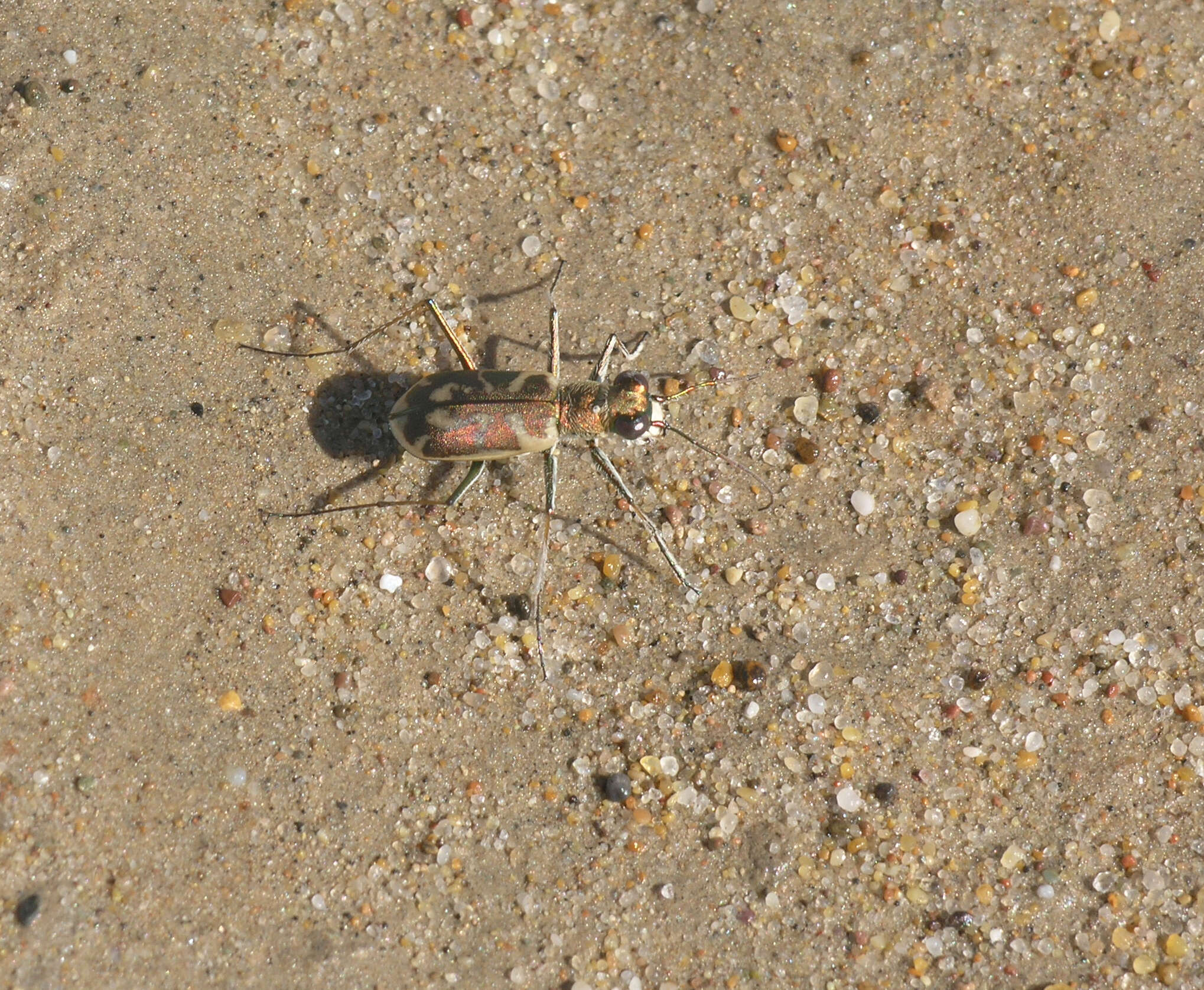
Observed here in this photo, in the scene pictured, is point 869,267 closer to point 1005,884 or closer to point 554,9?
point 554,9

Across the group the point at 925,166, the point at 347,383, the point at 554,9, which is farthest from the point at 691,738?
the point at 554,9

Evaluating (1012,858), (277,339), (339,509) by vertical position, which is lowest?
(1012,858)

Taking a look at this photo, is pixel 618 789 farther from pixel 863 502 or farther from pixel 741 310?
pixel 741 310

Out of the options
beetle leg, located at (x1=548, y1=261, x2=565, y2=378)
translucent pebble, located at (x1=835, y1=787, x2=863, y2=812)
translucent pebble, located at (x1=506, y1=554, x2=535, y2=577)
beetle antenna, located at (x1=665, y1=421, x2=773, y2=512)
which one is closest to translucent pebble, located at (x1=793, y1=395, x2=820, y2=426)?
beetle antenna, located at (x1=665, y1=421, x2=773, y2=512)

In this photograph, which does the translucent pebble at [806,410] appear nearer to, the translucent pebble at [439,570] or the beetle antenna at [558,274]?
the beetle antenna at [558,274]

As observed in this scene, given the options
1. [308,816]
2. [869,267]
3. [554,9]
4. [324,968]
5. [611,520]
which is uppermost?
[554,9]

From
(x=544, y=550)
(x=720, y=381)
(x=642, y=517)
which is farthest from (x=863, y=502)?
(x=544, y=550)
